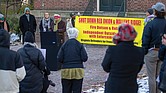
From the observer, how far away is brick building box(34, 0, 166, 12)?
70.8 feet

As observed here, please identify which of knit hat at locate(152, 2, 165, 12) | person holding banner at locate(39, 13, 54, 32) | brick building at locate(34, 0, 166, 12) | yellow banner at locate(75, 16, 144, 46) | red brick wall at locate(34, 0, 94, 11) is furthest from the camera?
red brick wall at locate(34, 0, 94, 11)

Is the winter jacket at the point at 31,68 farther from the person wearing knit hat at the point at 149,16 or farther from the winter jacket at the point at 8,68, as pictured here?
the person wearing knit hat at the point at 149,16

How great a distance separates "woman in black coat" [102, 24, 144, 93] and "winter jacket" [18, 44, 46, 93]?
7.22 ft

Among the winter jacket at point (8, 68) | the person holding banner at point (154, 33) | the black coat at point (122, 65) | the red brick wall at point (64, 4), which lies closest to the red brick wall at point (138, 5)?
the red brick wall at point (64, 4)

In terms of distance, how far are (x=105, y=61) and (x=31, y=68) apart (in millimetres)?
2281

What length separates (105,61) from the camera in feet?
20.9

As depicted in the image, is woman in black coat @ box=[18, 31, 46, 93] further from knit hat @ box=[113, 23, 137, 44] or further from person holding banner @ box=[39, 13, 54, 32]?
person holding banner @ box=[39, 13, 54, 32]

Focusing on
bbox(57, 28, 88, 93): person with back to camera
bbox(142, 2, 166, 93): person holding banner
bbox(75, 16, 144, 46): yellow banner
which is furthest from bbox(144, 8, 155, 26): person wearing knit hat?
bbox(75, 16, 144, 46): yellow banner

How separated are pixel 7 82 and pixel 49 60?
623 cm

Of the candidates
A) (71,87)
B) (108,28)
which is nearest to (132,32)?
(71,87)

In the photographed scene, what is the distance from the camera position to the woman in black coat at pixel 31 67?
26.8ft

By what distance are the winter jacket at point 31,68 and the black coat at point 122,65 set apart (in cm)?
219

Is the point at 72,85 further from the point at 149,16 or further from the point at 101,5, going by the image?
the point at 101,5

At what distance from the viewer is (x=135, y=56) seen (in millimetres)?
6398
